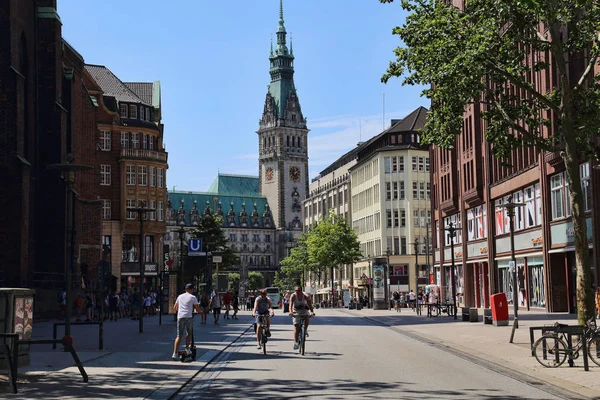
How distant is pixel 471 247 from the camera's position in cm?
6719

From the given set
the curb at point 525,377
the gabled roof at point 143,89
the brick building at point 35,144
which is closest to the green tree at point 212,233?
the gabled roof at point 143,89

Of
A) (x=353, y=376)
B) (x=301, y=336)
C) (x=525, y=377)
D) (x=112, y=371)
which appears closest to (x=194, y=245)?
(x=301, y=336)

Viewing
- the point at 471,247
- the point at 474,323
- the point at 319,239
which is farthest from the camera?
the point at 319,239

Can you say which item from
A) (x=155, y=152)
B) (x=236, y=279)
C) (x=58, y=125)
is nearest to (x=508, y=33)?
(x=58, y=125)

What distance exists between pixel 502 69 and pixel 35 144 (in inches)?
1237

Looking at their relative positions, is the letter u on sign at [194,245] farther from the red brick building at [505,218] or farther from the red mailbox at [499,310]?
the red mailbox at [499,310]

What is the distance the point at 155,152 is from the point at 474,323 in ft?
172

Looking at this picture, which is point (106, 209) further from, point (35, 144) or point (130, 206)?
point (35, 144)

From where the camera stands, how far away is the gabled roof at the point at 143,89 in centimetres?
9369

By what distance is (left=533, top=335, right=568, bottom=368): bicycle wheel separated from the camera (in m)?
19.0

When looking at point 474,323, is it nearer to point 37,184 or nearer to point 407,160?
point 37,184

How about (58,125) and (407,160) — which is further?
(407,160)

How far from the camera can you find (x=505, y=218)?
58062mm

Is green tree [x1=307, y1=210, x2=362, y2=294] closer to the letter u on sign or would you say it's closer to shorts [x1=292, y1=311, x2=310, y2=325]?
the letter u on sign
